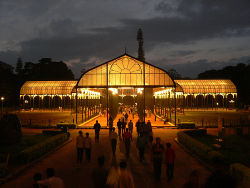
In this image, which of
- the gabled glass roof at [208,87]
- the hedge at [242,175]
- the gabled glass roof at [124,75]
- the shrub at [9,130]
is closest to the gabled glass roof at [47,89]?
the gabled glass roof at [208,87]

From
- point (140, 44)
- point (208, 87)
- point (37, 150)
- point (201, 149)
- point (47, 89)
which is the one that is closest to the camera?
point (201, 149)

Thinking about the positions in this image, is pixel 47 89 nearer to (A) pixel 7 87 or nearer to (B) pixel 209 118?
(A) pixel 7 87

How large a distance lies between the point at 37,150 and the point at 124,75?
608 inches

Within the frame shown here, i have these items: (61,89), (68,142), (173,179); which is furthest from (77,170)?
(61,89)

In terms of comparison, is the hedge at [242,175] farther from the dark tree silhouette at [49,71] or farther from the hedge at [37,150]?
the dark tree silhouette at [49,71]

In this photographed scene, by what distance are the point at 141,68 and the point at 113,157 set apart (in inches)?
613

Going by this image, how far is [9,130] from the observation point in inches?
572

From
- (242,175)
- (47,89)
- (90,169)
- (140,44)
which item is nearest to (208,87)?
(47,89)

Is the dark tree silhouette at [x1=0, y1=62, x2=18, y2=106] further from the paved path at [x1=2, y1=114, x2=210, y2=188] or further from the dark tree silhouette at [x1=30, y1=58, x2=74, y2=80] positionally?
the paved path at [x1=2, y1=114, x2=210, y2=188]

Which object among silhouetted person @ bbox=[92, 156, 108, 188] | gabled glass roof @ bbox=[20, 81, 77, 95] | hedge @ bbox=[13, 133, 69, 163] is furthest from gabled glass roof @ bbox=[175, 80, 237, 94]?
silhouetted person @ bbox=[92, 156, 108, 188]

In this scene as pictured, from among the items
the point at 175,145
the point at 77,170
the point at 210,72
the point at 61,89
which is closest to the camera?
the point at 77,170

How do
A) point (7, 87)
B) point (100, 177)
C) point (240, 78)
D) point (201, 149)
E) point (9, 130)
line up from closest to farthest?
point (100, 177) → point (201, 149) → point (9, 130) → point (7, 87) → point (240, 78)

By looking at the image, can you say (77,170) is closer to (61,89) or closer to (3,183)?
(3,183)

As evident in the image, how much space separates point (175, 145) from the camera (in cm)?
1549
